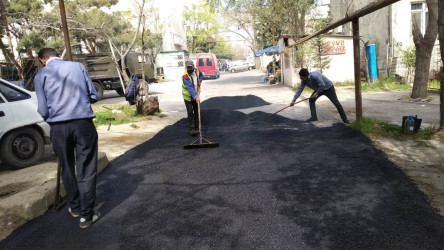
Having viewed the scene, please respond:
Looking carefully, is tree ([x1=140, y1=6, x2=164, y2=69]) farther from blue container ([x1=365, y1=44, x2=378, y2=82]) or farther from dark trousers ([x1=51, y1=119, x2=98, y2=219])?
blue container ([x1=365, y1=44, x2=378, y2=82])

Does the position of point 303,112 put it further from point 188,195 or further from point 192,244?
point 192,244

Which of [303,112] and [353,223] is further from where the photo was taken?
[303,112]

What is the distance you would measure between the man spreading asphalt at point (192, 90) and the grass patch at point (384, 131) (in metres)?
3.41

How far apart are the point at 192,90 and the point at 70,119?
3935 millimetres

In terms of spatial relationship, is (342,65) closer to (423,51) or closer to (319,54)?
(319,54)

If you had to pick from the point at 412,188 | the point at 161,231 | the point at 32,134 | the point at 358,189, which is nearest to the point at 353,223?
the point at 358,189

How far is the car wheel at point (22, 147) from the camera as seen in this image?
4.85 m

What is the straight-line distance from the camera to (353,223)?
9.55 feet

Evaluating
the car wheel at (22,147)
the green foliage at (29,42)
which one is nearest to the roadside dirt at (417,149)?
the car wheel at (22,147)

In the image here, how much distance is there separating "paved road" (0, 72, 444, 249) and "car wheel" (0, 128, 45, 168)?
130 centimetres

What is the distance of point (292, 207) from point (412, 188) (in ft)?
4.75

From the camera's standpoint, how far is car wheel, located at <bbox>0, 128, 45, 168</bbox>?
4848 millimetres

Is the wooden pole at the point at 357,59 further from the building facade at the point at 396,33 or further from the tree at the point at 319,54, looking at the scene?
the tree at the point at 319,54

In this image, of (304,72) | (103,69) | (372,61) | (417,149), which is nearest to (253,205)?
(417,149)
